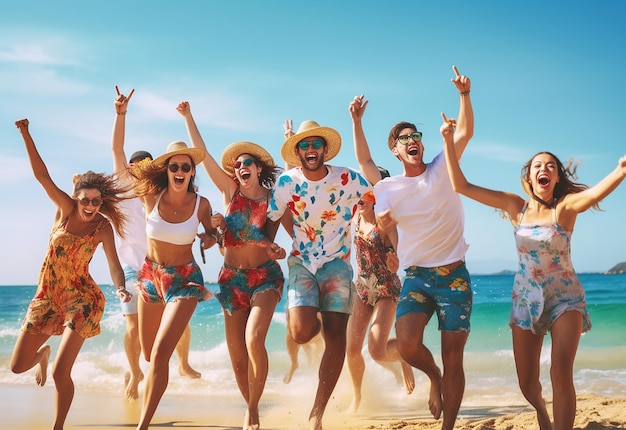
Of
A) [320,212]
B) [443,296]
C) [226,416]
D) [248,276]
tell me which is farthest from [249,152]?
[226,416]

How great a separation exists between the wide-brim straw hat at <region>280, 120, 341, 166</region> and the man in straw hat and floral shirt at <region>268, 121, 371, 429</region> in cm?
21

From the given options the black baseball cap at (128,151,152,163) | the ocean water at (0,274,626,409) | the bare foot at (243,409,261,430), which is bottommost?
the ocean water at (0,274,626,409)

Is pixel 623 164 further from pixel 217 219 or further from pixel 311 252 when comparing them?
pixel 217 219

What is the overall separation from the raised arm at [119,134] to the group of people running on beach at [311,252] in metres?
0.87

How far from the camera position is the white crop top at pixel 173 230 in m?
6.82

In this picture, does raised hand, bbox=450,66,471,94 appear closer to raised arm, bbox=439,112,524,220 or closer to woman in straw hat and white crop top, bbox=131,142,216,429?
raised arm, bbox=439,112,524,220

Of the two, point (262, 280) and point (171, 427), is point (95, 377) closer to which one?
point (171, 427)

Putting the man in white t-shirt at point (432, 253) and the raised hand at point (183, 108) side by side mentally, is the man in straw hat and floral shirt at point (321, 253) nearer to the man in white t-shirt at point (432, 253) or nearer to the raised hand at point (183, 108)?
the man in white t-shirt at point (432, 253)

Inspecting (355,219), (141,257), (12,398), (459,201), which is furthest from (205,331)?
(459,201)

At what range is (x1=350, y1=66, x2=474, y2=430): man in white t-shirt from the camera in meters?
6.46

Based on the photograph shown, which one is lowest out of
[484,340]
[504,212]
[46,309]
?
Answer: [484,340]

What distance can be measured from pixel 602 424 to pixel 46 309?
5.28 m

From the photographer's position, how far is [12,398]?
10820 mm

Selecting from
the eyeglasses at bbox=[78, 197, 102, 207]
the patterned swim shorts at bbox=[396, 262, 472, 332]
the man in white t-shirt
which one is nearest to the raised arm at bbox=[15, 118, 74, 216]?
the eyeglasses at bbox=[78, 197, 102, 207]
